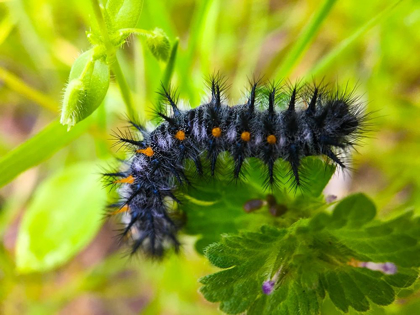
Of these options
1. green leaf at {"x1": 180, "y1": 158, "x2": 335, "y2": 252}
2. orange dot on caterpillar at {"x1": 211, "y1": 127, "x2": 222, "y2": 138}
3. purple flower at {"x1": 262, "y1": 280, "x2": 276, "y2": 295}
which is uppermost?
orange dot on caterpillar at {"x1": 211, "y1": 127, "x2": 222, "y2": 138}

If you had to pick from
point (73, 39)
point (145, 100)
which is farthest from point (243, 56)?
point (73, 39)

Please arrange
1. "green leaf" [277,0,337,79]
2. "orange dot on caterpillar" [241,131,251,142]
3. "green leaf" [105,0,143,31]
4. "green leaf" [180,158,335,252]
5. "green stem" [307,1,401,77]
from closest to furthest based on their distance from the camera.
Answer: "green leaf" [105,0,143,31]
"green leaf" [180,158,335,252]
"orange dot on caterpillar" [241,131,251,142]
"green stem" [307,1,401,77]
"green leaf" [277,0,337,79]

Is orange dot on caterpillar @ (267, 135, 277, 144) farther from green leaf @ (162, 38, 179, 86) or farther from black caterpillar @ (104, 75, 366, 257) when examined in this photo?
green leaf @ (162, 38, 179, 86)

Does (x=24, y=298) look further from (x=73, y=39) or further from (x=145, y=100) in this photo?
(x=73, y=39)

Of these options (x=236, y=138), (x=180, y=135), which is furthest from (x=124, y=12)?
(x=236, y=138)

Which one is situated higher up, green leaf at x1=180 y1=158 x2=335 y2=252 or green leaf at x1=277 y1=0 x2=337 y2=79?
green leaf at x1=277 y1=0 x2=337 y2=79

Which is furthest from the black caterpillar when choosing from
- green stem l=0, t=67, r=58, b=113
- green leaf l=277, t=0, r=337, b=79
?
green stem l=0, t=67, r=58, b=113

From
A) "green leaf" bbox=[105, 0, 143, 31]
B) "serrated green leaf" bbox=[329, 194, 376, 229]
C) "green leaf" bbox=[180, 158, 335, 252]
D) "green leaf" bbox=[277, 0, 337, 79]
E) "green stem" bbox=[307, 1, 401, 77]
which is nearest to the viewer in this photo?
"serrated green leaf" bbox=[329, 194, 376, 229]

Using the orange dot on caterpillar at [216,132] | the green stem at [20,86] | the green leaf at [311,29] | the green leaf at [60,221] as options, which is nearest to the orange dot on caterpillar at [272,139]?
the orange dot on caterpillar at [216,132]
